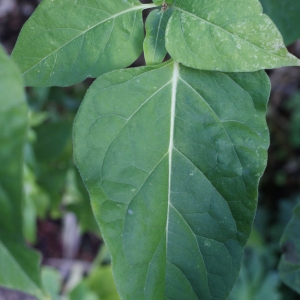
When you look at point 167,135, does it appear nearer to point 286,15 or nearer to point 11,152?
point 11,152

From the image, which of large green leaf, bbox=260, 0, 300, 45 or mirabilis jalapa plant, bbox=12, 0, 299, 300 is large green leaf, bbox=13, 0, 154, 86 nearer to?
mirabilis jalapa plant, bbox=12, 0, 299, 300

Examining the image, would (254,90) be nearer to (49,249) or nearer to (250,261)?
(250,261)

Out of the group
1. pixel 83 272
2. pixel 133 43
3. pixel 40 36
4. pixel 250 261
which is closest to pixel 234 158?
pixel 133 43

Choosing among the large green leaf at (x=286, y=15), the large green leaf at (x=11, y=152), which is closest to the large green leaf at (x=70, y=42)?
the large green leaf at (x=11, y=152)

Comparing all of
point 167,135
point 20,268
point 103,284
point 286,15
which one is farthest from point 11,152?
point 103,284

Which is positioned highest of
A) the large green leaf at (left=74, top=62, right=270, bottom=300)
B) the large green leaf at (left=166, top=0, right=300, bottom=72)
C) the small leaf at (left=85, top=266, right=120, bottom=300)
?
the large green leaf at (left=166, top=0, right=300, bottom=72)

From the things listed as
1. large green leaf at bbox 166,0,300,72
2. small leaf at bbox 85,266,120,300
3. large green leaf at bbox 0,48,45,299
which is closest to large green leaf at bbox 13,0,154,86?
large green leaf at bbox 166,0,300,72
